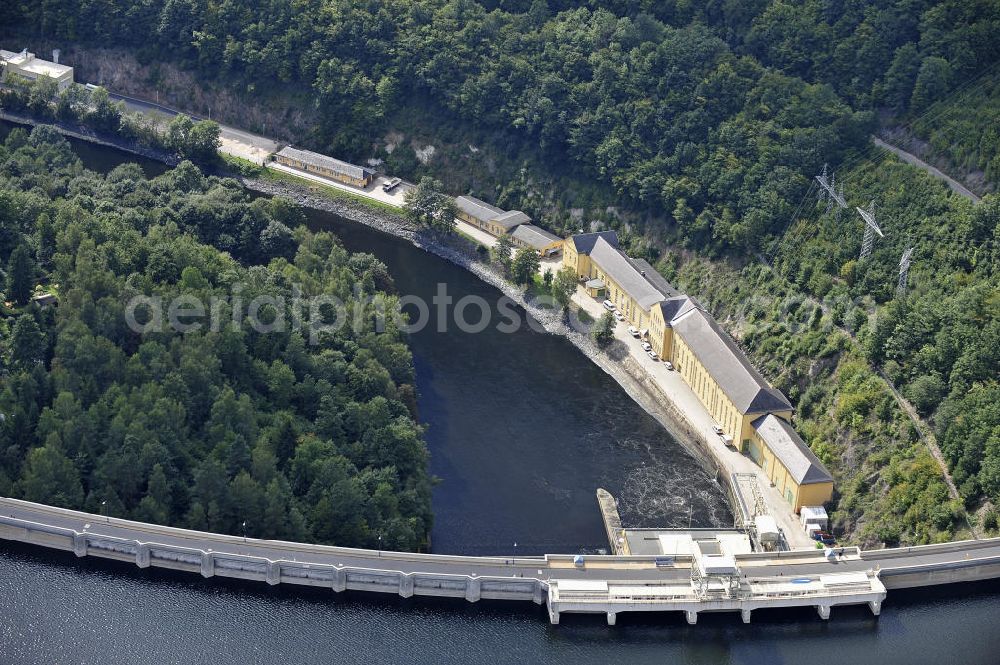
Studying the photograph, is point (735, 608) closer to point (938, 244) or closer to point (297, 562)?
point (297, 562)

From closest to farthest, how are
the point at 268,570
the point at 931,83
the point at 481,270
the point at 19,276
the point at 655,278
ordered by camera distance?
1. the point at 268,570
2. the point at 19,276
3. the point at 655,278
4. the point at 931,83
5. the point at 481,270

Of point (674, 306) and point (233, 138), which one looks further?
point (233, 138)

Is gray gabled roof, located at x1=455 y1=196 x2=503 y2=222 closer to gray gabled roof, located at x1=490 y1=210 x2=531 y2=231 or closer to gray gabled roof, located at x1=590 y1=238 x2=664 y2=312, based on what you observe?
gray gabled roof, located at x1=490 y1=210 x2=531 y2=231

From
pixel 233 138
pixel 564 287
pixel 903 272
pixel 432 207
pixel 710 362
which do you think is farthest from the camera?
pixel 233 138

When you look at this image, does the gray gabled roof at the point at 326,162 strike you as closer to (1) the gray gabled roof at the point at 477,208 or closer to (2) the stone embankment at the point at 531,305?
(2) the stone embankment at the point at 531,305

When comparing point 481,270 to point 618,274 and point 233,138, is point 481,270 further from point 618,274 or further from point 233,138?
point 233,138

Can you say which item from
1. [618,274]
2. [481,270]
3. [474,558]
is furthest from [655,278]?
[474,558]
